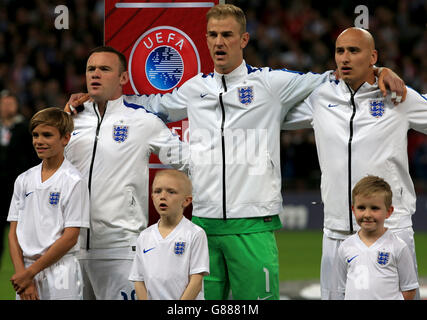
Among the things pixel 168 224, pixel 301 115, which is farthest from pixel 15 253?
pixel 301 115

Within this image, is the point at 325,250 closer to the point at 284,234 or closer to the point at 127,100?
the point at 127,100

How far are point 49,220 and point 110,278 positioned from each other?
0.61 m

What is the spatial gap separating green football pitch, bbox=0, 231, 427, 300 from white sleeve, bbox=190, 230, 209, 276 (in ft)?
12.9

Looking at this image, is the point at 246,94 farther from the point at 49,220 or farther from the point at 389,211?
the point at 49,220

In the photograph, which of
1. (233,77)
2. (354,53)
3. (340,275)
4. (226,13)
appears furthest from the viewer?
(233,77)

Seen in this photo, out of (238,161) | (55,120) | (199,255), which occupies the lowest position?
(199,255)

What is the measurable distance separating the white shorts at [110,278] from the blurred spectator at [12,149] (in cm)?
418

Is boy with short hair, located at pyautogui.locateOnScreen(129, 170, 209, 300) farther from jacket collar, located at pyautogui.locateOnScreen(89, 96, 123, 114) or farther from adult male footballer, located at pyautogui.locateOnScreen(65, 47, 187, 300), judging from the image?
jacket collar, located at pyautogui.locateOnScreen(89, 96, 123, 114)

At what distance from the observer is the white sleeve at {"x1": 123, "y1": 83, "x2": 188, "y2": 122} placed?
16.7 ft

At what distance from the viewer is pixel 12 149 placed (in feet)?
28.9

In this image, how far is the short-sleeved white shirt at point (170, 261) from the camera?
4.40m

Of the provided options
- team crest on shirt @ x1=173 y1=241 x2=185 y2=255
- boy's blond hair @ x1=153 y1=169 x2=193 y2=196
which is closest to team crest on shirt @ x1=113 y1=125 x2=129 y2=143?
boy's blond hair @ x1=153 y1=169 x2=193 y2=196

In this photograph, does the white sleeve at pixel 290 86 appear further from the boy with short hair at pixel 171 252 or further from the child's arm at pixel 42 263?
the child's arm at pixel 42 263

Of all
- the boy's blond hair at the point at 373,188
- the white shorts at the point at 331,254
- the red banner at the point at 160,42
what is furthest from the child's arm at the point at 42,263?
the boy's blond hair at the point at 373,188
